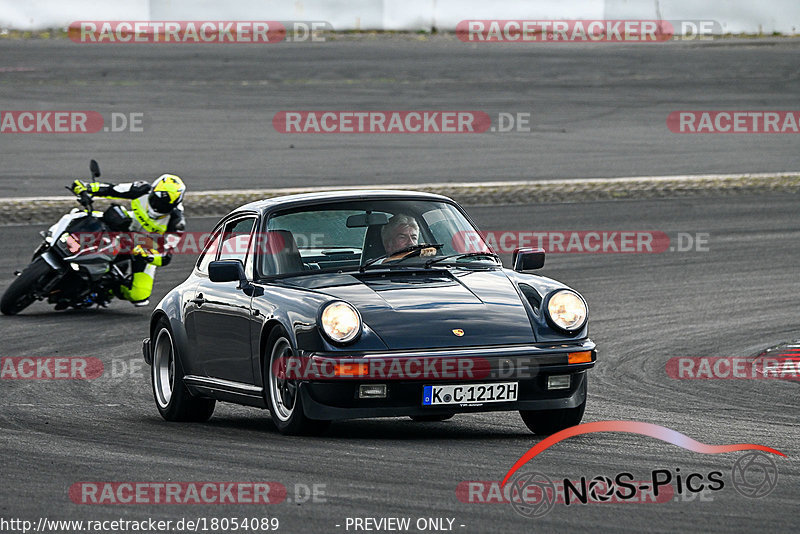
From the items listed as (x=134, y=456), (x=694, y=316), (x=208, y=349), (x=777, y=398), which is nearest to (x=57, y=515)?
(x=134, y=456)

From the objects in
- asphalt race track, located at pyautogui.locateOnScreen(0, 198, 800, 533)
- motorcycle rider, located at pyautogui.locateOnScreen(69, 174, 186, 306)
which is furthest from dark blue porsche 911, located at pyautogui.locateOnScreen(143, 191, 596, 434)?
motorcycle rider, located at pyautogui.locateOnScreen(69, 174, 186, 306)

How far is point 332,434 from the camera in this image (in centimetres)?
757

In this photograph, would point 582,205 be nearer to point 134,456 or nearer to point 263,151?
point 263,151

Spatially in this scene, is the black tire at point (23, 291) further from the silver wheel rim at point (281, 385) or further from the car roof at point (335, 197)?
the silver wheel rim at point (281, 385)

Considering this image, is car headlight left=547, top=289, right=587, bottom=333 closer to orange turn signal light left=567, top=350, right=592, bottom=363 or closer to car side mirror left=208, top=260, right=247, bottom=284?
orange turn signal light left=567, top=350, right=592, bottom=363

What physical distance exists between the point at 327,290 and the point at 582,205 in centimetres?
1431

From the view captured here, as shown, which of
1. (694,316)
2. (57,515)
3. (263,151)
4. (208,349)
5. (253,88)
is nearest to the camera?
(57,515)

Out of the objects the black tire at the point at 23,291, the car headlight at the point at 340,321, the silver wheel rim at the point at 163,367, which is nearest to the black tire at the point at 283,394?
the car headlight at the point at 340,321

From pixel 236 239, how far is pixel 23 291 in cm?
670

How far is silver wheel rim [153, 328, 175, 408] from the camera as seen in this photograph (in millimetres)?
9102

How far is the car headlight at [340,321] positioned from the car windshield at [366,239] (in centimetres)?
92

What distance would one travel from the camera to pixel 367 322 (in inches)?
287

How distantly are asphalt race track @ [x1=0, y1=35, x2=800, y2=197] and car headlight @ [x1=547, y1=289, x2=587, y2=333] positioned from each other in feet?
51.1

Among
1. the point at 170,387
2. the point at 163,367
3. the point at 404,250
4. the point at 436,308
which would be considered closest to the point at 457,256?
the point at 404,250
